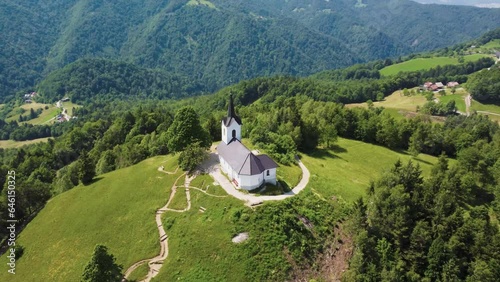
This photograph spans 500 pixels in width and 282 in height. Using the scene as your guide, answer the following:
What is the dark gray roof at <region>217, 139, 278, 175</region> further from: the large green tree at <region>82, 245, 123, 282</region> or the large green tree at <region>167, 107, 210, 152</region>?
the large green tree at <region>82, 245, 123, 282</region>

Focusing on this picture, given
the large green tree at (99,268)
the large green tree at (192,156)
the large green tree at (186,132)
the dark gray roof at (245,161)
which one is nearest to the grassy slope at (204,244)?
the dark gray roof at (245,161)

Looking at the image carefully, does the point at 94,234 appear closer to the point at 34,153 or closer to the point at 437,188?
the point at 437,188

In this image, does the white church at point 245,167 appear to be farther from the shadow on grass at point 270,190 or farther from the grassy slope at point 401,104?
the grassy slope at point 401,104

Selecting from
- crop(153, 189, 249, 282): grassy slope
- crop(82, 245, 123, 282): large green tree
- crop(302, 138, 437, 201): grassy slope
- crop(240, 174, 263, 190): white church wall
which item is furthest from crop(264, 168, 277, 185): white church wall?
crop(82, 245, 123, 282): large green tree

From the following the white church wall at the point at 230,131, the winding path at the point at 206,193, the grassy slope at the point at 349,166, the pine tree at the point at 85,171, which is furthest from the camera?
the pine tree at the point at 85,171

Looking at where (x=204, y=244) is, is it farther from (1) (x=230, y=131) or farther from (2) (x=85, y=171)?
(2) (x=85, y=171)
